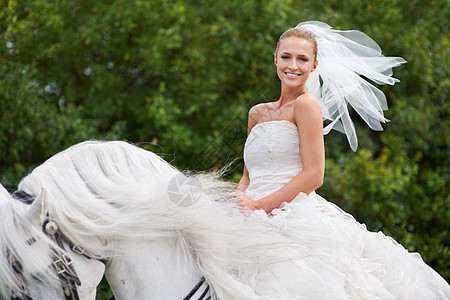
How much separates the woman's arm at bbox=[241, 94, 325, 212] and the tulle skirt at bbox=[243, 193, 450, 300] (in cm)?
4

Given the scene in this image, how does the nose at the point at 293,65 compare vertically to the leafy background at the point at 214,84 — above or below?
above

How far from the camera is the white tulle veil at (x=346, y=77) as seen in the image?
2830mm

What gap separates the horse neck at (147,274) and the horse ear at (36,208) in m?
0.32

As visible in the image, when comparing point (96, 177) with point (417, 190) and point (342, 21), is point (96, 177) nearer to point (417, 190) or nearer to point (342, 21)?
point (417, 190)

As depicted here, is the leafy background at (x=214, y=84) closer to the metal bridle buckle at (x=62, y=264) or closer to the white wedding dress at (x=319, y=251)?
the white wedding dress at (x=319, y=251)

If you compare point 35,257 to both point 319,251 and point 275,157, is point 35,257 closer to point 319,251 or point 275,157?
point 319,251

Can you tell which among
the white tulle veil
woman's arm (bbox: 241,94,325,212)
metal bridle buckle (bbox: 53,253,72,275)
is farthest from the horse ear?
the white tulle veil

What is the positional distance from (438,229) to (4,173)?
5.50 m

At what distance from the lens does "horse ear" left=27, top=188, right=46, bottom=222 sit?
Answer: 179cm

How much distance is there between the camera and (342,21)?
8.70 m

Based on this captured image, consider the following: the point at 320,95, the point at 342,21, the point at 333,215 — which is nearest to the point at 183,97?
the point at 342,21

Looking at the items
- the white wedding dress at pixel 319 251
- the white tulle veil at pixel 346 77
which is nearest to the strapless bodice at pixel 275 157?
the white wedding dress at pixel 319 251

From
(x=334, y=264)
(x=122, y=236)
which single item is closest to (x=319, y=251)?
(x=334, y=264)

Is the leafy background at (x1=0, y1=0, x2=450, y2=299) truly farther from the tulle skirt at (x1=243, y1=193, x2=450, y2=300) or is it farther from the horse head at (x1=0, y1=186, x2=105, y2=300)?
the horse head at (x1=0, y1=186, x2=105, y2=300)
